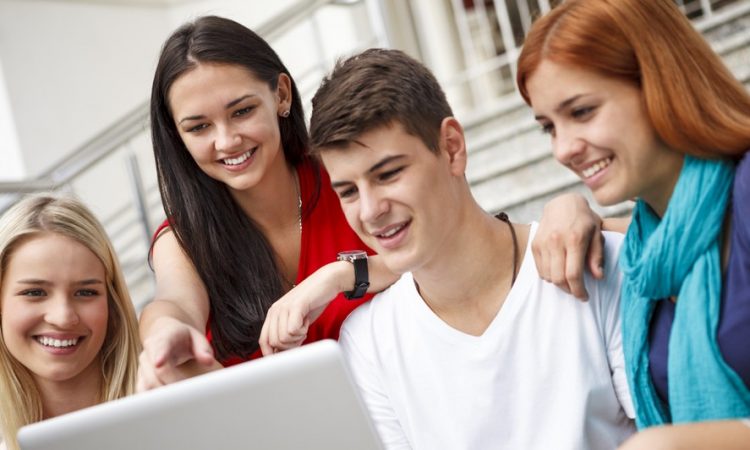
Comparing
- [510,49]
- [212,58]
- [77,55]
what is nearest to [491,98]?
[510,49]

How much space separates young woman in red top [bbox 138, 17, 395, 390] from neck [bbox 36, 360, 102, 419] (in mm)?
282

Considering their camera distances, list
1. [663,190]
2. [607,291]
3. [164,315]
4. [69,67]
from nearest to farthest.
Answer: [663,190] < [607,291] < [164,315] < [69,67]

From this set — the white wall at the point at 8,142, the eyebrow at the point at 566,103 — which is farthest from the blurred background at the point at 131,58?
the eyebrow at the point at 566,103

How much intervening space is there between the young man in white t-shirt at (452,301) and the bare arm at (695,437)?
1.18 feet

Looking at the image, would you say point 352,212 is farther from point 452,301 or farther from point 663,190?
point 663,190

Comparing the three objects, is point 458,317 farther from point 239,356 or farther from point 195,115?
point 195,115

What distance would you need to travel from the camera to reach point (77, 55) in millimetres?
6488

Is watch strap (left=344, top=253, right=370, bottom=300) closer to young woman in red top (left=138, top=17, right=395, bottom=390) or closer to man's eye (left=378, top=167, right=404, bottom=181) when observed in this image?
young woman in red top (left=138, top=17, right=395, bottom=390)

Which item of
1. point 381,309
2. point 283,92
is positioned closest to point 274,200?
point 283,92

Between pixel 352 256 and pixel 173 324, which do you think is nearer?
pixel 173 324

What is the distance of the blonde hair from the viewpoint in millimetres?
1945

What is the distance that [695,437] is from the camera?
107 cm

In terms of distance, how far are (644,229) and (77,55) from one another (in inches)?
229

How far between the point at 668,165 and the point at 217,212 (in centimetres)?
103
